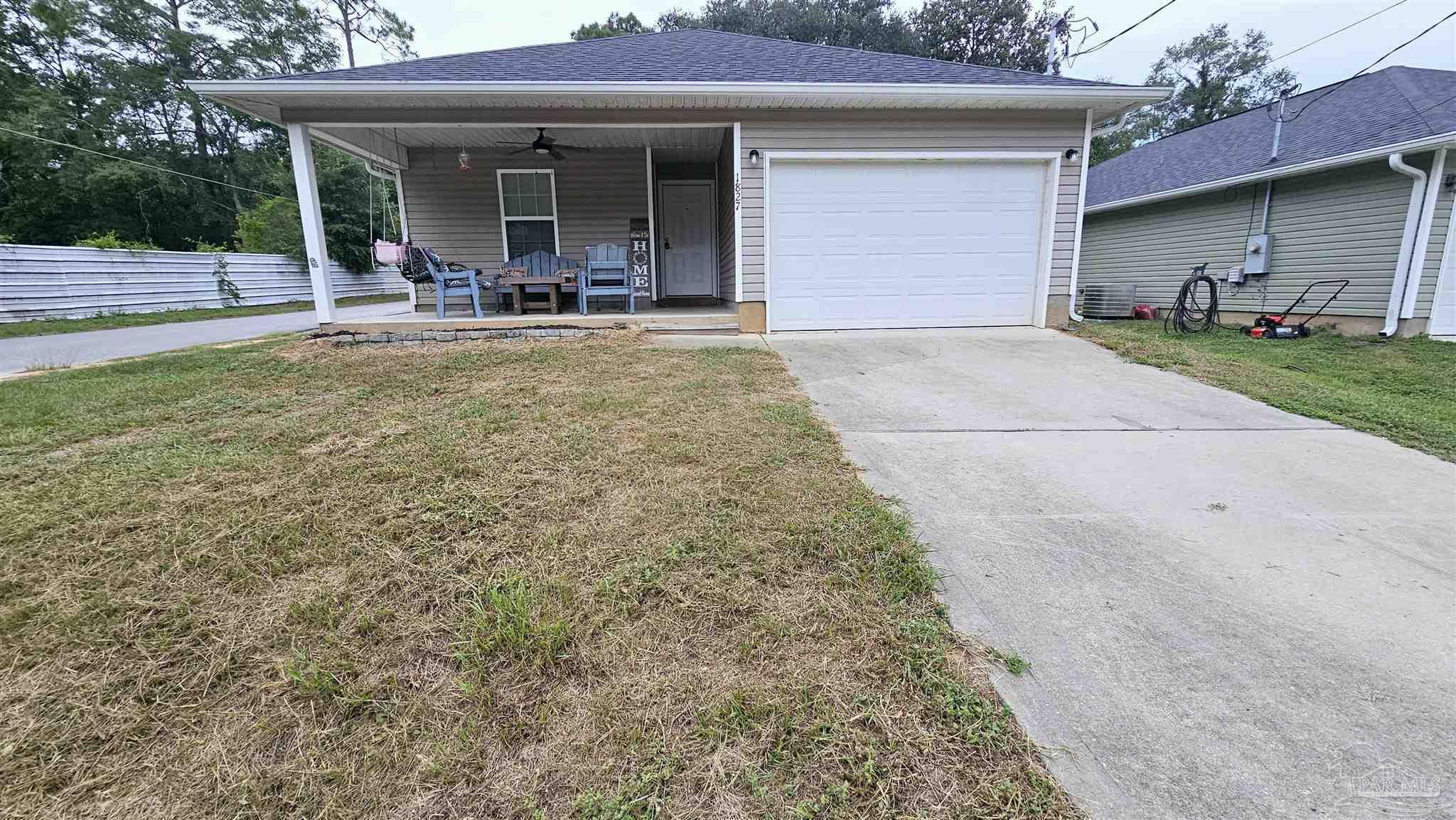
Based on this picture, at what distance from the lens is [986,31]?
25.3 m

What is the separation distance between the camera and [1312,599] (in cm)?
184

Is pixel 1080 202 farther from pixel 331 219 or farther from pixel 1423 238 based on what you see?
pixel 331 219

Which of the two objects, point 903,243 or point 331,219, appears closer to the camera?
point 903,243

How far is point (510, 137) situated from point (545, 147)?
2.31ft

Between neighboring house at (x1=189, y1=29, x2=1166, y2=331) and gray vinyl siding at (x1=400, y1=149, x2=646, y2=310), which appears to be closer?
neighboring house at (x1=189, y1=29, x2=1166, y2=331)

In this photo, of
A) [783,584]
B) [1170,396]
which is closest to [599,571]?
[783,584]

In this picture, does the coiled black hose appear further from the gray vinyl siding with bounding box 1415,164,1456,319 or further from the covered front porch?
the covered front porch

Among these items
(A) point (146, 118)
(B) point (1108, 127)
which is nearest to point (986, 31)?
(B) point (1108, 127)

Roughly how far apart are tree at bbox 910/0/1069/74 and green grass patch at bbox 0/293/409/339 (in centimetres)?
2686

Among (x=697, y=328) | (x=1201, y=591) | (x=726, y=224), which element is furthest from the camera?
(x=726, y=224)

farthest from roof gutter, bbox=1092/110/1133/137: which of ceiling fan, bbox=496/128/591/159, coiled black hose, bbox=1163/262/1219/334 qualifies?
ceiling fan, bbox=496/128/591/159

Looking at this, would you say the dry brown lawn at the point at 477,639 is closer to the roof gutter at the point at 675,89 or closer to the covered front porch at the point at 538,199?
the roof gutter at the point at 675,89

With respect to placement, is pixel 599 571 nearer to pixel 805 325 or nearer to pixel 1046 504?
pixel 1046 504

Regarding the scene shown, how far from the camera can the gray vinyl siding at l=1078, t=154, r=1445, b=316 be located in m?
7.63
